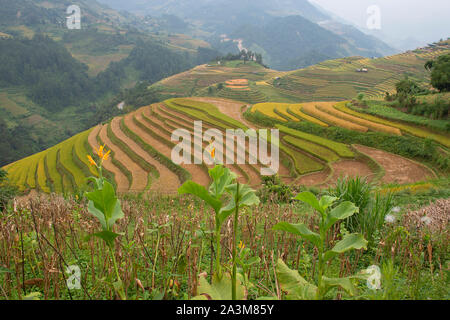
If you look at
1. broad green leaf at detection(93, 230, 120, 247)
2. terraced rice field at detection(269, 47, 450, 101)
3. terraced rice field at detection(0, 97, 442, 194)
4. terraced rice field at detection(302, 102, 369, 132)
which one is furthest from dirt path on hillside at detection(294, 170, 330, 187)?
terraced rice field at detection(269, 47, 450, 101)

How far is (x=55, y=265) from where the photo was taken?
221 centimetres

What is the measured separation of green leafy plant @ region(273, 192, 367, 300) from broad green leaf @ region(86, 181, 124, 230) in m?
0.90

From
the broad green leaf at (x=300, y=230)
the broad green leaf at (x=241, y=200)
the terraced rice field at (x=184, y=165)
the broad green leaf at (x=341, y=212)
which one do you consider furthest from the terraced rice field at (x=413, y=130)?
the broad green leaf at (x=241, y=200)

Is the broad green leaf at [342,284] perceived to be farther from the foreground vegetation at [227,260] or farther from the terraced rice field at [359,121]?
the terraced rice field at [359,121]

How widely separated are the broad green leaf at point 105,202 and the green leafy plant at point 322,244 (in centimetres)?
90

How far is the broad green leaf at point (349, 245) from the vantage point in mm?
1378

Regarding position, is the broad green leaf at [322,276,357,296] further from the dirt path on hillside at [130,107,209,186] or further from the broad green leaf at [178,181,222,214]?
the dirt path on hillside at [130,107,209,186]

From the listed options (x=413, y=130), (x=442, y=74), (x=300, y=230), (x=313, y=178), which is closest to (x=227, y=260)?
(x=300, y=230)

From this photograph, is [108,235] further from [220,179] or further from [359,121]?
[359,121]

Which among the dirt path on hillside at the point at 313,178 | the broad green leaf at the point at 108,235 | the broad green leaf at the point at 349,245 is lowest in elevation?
the dirt path on hillside at the point at 313,178

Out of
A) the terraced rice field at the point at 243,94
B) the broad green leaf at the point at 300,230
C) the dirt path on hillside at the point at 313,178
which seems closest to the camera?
the broad green leaf at the point at 300,230

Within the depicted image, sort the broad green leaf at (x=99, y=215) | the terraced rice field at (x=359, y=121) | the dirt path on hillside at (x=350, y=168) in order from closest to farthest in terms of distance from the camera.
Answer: the broad green leaf at (x=99, y=215) → the dirt path on hillside at (x=350, y=168) → the terraced rice field at (x=359, y=121)

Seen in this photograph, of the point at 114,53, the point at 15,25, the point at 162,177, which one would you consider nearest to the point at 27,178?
the point at 162,177
